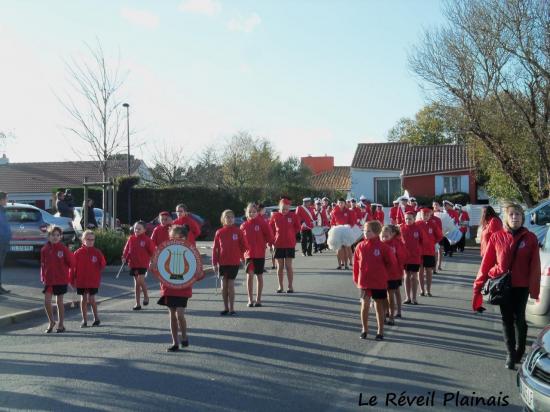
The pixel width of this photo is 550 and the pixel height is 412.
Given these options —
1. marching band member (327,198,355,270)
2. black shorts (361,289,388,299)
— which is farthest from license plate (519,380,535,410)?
marching band member (327,198,355,270)

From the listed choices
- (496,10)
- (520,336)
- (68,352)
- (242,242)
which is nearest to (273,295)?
(242,242)

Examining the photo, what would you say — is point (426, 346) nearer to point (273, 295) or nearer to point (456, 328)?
point (456, 328)

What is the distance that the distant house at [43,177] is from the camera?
57.5 metres

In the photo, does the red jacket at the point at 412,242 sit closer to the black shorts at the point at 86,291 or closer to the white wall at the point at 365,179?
the black shorts at the point at 86,291

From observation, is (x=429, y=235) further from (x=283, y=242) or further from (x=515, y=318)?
(x=515, y=318)

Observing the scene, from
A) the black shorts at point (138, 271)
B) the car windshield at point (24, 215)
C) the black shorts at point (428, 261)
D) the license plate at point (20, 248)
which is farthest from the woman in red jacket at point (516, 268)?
the car windshield at point (24, 215)

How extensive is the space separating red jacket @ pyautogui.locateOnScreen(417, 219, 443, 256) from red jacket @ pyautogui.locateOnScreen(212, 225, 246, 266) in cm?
365

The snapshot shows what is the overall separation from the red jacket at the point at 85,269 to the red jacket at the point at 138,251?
4.71 ft

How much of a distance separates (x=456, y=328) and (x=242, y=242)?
357 cm

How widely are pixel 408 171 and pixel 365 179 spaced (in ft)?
9.87

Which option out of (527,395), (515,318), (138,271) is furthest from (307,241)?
(527,395)

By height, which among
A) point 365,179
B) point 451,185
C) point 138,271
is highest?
point 365,179

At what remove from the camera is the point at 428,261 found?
12906 mm

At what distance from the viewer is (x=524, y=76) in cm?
2456
